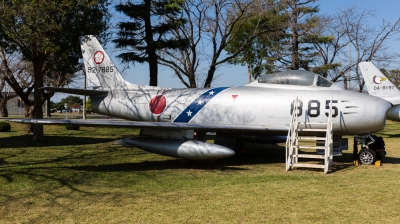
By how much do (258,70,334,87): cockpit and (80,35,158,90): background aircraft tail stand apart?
5488 mm

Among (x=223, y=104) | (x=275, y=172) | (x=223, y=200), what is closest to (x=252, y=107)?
(x=223, y=104)

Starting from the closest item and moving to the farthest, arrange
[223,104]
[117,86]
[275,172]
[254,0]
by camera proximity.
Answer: [275,172], [223,104], [117,86], [254,0]

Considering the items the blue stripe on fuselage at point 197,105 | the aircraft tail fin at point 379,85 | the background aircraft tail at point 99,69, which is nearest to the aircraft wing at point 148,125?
the blue stripe on fuselage at point 197,105

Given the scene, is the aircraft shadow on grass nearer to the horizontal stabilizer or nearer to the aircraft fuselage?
the horizontal stabilizer

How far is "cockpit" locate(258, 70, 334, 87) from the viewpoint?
10.8 m

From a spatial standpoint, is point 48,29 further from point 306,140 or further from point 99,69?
point 306,140

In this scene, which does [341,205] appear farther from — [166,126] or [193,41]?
[193,41]

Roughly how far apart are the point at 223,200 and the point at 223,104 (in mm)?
5554

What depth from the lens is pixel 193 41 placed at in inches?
985

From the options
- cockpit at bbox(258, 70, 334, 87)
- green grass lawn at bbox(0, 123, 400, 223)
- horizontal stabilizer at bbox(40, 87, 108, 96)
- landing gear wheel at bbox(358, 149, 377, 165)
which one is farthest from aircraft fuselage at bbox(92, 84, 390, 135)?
green grass lawn at bbox(0, 123, 400, 223)

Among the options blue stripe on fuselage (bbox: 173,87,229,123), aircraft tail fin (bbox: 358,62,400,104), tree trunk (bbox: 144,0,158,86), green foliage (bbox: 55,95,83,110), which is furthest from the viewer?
green foliage (bbox: 55,95,83,110)

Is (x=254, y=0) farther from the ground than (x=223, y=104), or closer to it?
farther from the ground

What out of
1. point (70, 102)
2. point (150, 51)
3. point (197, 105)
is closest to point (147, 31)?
point (150, 51)

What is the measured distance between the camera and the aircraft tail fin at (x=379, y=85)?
21.1m
